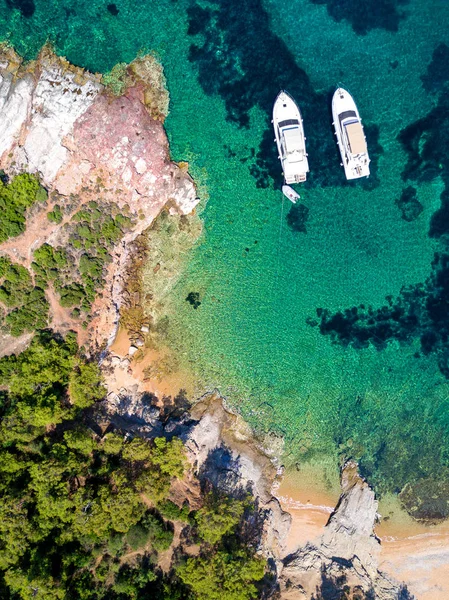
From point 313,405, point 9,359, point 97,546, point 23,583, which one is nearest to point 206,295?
point 313,405

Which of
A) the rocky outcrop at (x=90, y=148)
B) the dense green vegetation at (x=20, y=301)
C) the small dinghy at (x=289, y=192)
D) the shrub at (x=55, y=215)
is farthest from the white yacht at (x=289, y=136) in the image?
the dense green vegetation at (x=20, y=301)

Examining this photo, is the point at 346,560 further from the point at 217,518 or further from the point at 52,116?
the point at 52,116

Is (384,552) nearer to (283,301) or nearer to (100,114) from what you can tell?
(283,301)

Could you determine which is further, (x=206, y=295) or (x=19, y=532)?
(x=206, y=295)

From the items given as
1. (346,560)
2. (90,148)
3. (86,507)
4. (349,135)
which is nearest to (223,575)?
(86,507)

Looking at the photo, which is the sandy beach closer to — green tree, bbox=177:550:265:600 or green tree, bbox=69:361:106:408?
green tree, bbox=177:550:265:600

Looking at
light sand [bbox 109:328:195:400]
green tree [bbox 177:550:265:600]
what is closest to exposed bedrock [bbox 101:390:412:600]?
light sand [bbox 109:328:195:400]
